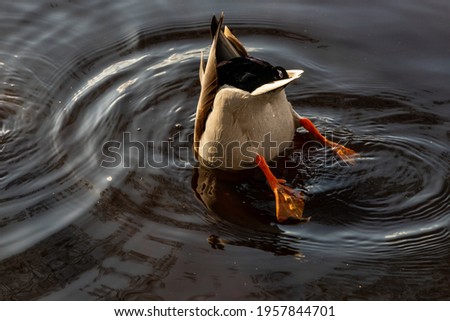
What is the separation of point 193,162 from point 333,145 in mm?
943

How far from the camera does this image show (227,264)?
148 inches

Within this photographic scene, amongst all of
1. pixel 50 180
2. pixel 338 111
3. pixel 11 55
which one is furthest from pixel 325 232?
pixel 11 55

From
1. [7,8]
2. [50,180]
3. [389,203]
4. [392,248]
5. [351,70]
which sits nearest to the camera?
[392,248]

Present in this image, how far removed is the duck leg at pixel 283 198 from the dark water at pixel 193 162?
68 millimetres

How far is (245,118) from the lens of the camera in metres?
4.18

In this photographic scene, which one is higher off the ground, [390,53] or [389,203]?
[390,53]

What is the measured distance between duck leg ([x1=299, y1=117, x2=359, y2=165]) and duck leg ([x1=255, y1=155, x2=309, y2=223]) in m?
0.44

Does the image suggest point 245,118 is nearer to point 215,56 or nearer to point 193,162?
point 215,56

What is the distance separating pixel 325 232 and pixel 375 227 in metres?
0.29

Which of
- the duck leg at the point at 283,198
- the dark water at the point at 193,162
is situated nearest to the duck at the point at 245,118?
the duck leg at the point at 283,198

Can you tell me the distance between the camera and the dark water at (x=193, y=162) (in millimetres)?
3705

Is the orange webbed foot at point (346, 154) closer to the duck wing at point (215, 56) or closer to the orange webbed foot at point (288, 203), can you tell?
the orange webbed foot at point (288, 203)

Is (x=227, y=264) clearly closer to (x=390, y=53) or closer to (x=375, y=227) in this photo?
(x=375, y=227)
